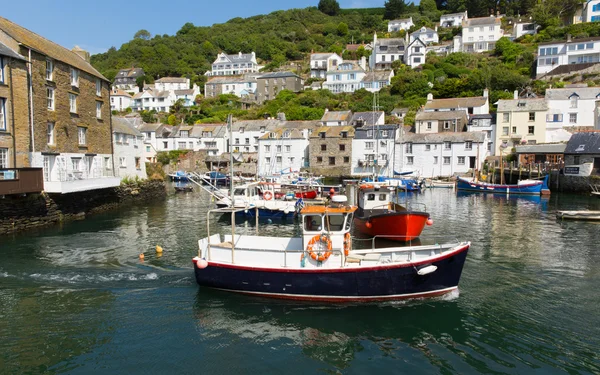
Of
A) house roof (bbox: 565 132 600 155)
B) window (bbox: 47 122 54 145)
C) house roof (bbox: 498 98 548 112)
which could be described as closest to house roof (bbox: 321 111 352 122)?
house roof (bbox: 498 98 548 112)

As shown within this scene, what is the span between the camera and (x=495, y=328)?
1396 centimetres

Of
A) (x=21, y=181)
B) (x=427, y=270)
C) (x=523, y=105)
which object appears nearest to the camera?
(x=427, y=270)

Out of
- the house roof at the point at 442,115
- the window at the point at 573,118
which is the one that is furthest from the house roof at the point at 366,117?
the window at the point at 573,118

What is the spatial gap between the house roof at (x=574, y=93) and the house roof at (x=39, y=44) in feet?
216

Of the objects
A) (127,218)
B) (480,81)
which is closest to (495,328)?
(127,218)

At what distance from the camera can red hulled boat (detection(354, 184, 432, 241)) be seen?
23266 millimetres

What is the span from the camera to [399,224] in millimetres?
23484

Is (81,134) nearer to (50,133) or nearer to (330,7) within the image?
(50,133)

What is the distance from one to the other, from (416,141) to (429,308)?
56.3 m

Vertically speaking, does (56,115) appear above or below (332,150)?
above

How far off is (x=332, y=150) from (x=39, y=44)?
160 feet

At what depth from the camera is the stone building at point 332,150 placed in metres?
74.4

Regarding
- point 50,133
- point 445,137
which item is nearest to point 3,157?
point 50,133

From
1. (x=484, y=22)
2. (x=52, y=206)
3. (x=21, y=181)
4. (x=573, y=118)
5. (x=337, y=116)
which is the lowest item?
(x=52, y=206)
